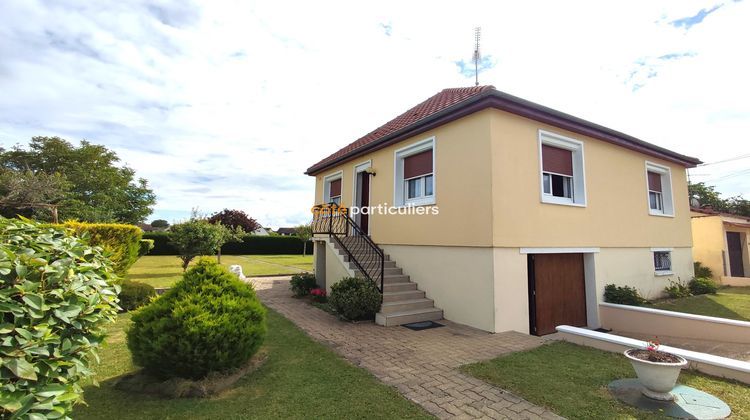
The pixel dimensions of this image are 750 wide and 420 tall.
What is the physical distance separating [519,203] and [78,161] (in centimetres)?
4810

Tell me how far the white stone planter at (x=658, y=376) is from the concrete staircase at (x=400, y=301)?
4.33 metres

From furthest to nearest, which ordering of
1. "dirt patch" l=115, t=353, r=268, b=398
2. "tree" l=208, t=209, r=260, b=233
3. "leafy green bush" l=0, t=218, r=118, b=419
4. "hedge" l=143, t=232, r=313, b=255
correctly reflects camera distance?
"tree" l=208, t=209, r=260, b=233, "hedge" l=143, t=232, r=313, b=255, "dirt patch" l=115, t=353, r=268, b=398, "leafy green bush" l=0, t=218, r=118, b=419

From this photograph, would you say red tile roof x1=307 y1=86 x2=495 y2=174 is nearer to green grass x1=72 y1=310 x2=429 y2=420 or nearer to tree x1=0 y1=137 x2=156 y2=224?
green grass x1=72 y1=310 x2=429 y2=420

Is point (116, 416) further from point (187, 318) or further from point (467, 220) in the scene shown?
point (467, 220)

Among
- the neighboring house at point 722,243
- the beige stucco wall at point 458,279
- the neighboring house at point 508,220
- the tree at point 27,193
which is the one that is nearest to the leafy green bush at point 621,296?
the neighboring house at point 508,220

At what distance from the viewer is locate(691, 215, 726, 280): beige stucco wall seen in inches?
591

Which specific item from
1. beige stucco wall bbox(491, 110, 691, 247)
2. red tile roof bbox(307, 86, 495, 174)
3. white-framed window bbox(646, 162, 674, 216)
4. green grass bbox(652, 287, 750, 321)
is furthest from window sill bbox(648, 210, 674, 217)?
red tile roof bbox(307, 86, 495, 174)

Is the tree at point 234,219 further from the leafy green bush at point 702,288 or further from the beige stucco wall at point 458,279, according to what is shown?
the leafy green bush at point 702,288

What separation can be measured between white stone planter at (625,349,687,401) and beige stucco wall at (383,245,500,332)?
116 inches

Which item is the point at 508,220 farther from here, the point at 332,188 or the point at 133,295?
the point at 133,295

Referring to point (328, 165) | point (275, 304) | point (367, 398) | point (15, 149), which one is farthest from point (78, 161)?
point (367, 398)

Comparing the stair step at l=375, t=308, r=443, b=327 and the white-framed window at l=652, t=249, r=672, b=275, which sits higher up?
the white-framed window at l=652, t=249, r=672, b=275

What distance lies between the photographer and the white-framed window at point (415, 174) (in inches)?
345

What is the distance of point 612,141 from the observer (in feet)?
30.6
